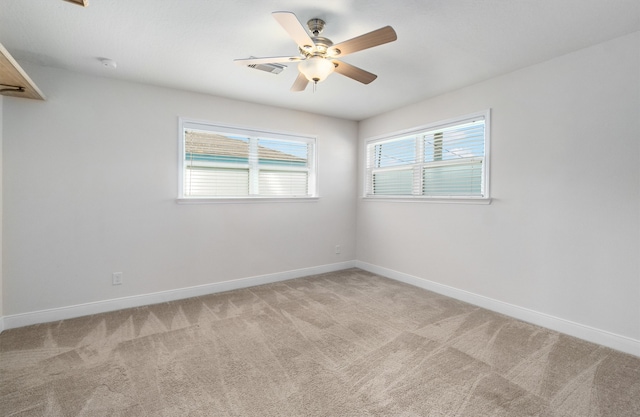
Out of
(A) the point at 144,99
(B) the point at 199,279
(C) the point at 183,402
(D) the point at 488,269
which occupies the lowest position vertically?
(C) the point at 183,402

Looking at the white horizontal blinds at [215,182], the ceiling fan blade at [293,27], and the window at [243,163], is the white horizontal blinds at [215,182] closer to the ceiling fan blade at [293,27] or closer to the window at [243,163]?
the window at [243,163]

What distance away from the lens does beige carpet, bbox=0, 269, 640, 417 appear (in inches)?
68.4

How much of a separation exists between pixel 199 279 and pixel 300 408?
93.7 inches

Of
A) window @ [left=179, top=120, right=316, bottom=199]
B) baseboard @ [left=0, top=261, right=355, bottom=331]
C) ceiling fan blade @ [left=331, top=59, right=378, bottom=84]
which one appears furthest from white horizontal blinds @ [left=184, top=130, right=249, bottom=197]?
ceiling fan blade @ [left=331, top=59, right=378, bottom=84]

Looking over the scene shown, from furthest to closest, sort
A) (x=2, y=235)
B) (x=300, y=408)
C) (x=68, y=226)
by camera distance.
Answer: (x=68, y=226) → (x=2, y=235) → (x=300, y=408)

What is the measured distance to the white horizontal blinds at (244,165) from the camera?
144 inches

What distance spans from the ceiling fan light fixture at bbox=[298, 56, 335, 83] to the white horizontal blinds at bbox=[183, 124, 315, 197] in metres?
2.01

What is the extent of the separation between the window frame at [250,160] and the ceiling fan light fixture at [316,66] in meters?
1.98

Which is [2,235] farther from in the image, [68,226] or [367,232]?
[367,232]

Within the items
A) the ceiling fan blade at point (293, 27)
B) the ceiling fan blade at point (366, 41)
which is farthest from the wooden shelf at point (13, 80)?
the ceiling fan blade at point (366, 41)

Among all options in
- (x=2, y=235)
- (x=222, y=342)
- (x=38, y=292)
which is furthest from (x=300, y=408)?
(x=2, y=235)

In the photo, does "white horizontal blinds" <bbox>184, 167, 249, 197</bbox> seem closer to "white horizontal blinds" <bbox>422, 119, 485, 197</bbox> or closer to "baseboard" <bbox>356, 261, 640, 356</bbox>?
"white horizontal blinds" <bbox>422, 119, 485, 197</bbox>

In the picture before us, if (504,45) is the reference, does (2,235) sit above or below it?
below

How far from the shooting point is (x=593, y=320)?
8.17 ft
